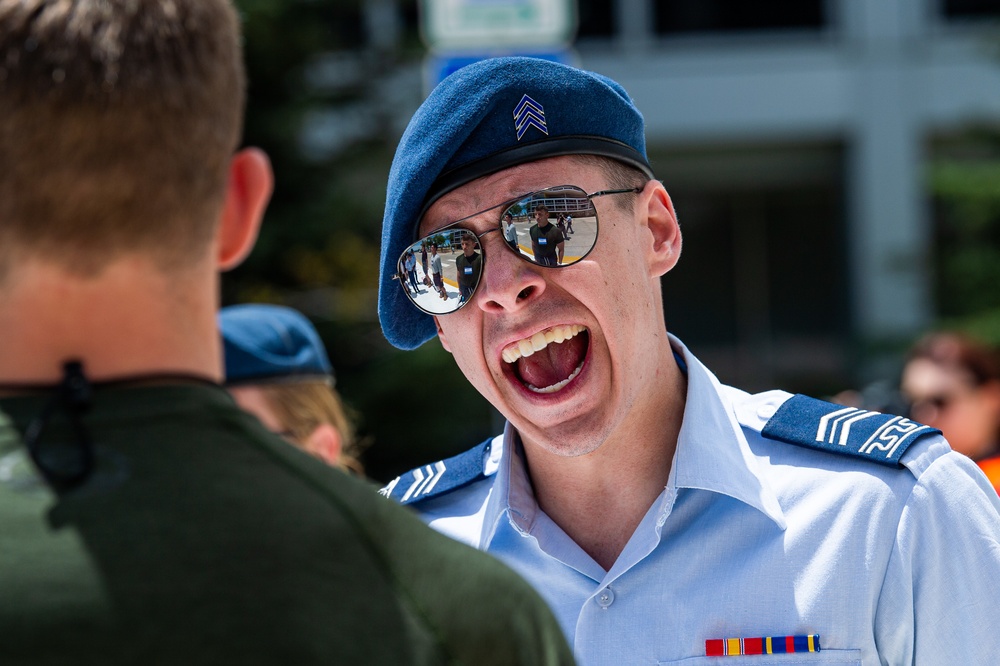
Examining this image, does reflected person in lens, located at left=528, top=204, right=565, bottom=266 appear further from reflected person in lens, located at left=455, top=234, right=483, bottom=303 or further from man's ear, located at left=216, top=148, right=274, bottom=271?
man's ear, located at left=216, top=148, right=274, bottom=271

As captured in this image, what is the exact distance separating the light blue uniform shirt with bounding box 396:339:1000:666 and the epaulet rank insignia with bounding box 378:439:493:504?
270mm

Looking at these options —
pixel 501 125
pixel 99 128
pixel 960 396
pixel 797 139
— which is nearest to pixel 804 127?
pixel 797 139

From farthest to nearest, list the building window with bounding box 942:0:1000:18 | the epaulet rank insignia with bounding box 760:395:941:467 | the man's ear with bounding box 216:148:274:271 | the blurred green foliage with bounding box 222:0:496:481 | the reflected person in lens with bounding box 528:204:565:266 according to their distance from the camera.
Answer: the building window with bounding box 942:0:1000:18, the blurred green foliage with bounding box 222:0:496:481, the reflected person in lens with bounding box 528:204:565:266, the epaulet rank insignia with bounding box 760:395:941:467, the man's ear with bounding box 216:148:274:271

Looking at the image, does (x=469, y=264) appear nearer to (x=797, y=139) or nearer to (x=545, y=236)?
(x=545, y=236)

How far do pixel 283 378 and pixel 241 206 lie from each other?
2127mm

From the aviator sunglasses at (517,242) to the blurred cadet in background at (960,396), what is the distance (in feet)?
10.1

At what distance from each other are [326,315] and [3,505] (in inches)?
305

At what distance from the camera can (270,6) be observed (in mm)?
8078

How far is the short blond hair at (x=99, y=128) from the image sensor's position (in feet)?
3.59

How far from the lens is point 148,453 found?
1.10m

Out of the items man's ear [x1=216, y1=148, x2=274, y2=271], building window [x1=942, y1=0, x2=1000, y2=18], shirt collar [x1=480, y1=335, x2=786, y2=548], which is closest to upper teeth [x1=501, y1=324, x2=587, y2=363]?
shirt collar [x1=480, y1=335, x2=786, y2=548]

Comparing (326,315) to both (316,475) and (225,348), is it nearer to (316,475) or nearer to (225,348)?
(225,348)

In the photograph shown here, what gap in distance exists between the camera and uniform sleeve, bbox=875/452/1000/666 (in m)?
1.88

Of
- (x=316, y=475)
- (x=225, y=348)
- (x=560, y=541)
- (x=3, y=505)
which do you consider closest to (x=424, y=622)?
(x=316, y=475)
